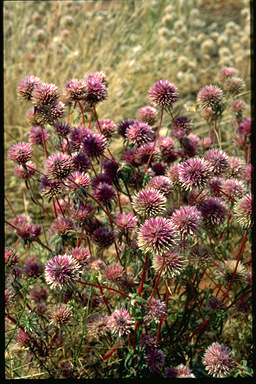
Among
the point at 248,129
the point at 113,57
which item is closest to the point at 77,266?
the point at 248,129

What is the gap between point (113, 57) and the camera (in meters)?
4.01

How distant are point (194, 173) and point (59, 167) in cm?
37

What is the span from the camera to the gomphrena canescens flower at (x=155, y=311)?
1541 millimetres

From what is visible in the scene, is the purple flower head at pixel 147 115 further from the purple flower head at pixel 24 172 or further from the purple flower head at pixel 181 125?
the purple flower head at pixel 24 172

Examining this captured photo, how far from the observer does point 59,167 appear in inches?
64.8

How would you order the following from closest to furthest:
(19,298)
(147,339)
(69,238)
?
(147,339) → (69,238) → (19,298)

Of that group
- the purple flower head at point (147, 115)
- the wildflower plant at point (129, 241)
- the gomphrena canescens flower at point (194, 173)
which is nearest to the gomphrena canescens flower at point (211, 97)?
the wildflower plant at point (129, 241)

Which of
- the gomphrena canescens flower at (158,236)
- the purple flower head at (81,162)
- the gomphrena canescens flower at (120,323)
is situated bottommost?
the gomphrena canescens flower at (120,323)

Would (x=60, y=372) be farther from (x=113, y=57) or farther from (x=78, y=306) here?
(x=113, y=57)

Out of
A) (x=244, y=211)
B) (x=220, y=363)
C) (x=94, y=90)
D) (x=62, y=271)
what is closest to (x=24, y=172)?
(x=94, y=90)

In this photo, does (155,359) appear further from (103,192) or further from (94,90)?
(94,90)

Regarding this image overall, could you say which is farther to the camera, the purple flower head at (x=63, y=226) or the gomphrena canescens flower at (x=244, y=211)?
the purple flower head at (x=63, y=226)

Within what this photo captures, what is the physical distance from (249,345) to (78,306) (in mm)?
635

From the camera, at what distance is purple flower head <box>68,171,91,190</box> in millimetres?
1630
